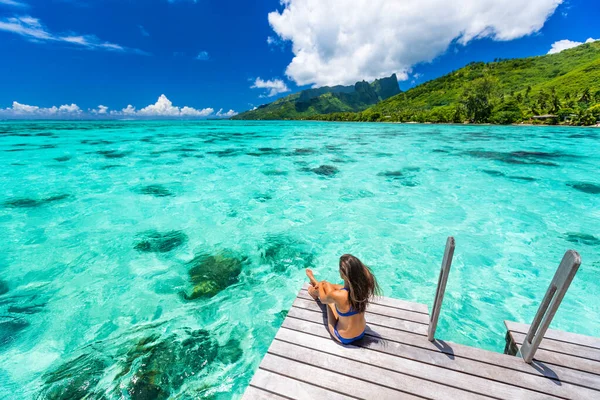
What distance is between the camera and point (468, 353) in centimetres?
326

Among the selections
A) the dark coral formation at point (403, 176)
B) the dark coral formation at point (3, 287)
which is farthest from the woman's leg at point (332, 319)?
the dark coral formation at point (403, 176)

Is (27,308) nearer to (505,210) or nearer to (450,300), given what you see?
(450,300)

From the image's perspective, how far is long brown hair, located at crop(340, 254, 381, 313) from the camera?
324 cm

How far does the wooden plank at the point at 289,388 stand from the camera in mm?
2835

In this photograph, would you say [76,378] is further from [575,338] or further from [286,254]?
[575,338]

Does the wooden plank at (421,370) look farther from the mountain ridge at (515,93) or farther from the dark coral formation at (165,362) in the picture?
the mountain ridge at (515,93)

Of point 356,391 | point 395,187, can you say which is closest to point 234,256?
point 356,391

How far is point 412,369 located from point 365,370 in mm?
555

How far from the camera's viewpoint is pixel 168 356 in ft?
15.4

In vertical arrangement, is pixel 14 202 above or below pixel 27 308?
above

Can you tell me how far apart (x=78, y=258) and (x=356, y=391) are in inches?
354

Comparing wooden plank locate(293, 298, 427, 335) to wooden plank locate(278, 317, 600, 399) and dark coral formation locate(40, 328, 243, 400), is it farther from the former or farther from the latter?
dark coral formation locate(40, 328, 243, 400)

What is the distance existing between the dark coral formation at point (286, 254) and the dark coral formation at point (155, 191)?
25.6 ft

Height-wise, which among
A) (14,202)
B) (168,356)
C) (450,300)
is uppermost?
(14,202)
